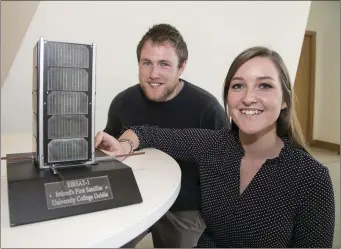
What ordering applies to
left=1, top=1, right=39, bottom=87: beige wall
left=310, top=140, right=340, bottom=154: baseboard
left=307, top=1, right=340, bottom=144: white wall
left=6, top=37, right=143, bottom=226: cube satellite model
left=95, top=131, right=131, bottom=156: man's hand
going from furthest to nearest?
left=310, top=140, right=340, bottom=154: baseboard
left=307, top=1, right=340, bottom=144: white wall
left=1, top=1, right=39, bottom=87: beige wall
left=95, top=131, right=131, bottom=156: man's hand
left=6, top=37, right=143, bottom=226: cube satellite model

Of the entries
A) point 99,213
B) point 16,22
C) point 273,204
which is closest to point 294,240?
point 273,204

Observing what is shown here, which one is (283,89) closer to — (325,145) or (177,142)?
(177,142)

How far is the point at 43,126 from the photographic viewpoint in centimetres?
66

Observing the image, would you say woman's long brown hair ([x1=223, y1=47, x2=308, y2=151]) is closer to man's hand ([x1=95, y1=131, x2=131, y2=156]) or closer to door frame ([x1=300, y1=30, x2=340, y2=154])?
man's hand ([x1=95, y1=131, x2=131, y2=156])

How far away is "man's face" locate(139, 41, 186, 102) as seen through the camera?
4.59ft

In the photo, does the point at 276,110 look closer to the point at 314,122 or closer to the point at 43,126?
the point at 43,126

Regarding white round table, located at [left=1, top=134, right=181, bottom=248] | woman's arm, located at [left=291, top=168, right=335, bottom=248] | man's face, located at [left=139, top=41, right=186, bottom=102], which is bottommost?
woman's arm, located at [left=291, top=168, right=335, bottom=248]

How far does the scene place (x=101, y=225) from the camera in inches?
21.0

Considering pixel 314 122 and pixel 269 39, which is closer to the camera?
pixel 269 39

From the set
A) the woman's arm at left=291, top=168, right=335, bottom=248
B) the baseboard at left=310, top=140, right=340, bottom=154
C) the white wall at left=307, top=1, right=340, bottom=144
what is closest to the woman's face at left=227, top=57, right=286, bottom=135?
the woman's arm at left=291, top=168, right=335, bottom=248

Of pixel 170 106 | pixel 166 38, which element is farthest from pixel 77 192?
pixel 166 38

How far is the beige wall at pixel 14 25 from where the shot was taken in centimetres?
189

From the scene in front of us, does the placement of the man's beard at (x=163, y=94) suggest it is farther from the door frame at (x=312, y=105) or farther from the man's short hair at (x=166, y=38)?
the door frame at (x=312, y=105)

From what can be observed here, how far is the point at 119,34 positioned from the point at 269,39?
1.26 metres
